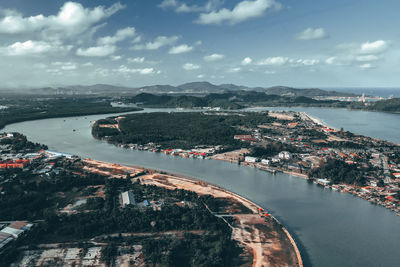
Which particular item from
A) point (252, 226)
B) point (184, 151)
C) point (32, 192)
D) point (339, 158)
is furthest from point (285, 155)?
point (32, 192)

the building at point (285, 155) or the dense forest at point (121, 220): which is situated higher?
the building at point (285, 155)

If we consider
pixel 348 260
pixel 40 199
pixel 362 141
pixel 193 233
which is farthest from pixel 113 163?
pixel 362 141

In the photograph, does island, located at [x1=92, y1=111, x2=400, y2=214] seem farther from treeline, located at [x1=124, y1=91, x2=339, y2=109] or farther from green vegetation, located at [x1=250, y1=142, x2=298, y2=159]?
treeline, located at [x1=124, y1=91, x2=339, y2=109]

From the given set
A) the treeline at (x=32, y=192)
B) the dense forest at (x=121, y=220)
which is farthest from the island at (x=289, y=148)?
the treeline at (x=32, y=192)

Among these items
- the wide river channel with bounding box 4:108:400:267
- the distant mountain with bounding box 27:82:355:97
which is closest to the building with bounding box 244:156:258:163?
the wide river channel with bounding box 4:108:400:267

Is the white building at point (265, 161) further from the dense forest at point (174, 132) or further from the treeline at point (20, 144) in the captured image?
the treeline at point (20, 144)
